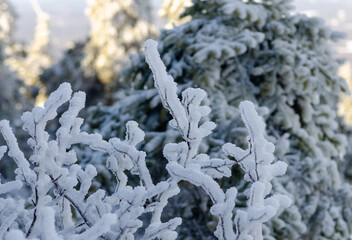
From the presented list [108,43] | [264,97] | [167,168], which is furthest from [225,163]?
[108,43]

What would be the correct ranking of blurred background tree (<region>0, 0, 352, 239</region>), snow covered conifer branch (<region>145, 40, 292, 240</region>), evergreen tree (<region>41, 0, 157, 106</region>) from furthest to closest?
evergreen tree (<region>41, 0, 157, 106</region>)
blurred background tree (<region>0, 0, 352, 239</region>)
snow covered conifer branch (<region>145, 40, 292, 240</region>)

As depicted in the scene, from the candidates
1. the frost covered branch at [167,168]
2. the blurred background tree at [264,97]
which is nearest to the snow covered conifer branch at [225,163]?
the frost covered branch at [167,168]

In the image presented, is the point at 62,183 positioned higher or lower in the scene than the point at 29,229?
higher

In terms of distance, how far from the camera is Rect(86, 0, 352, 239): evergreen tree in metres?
3.75

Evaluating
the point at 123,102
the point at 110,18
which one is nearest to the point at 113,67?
the point at 110,18

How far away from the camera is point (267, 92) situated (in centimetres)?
407

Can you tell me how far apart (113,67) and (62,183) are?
1372 cm

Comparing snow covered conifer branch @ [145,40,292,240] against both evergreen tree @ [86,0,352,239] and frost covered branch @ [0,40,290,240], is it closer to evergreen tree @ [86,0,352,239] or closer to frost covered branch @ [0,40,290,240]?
frost covered branch @ [0,40,290,240]

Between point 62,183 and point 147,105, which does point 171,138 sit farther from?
point 62,183

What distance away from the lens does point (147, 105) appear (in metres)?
4.09

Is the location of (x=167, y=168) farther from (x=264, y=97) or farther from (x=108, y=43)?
(x=108, y=43)

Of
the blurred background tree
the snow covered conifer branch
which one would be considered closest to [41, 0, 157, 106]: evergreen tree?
the blurred background tree

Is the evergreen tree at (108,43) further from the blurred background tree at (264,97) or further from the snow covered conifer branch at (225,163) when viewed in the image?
the snow covered conifer branch at (225,163)

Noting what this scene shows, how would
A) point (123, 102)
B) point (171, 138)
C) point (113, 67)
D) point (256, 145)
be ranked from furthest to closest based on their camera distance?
point (113, 67) < point (123, 102) < point (171, 138) < point (256, 145)
